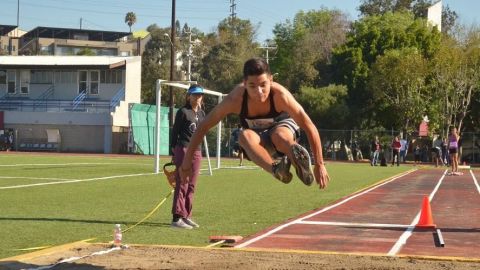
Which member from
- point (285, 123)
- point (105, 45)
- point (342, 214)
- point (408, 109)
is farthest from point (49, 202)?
point (105, 45)

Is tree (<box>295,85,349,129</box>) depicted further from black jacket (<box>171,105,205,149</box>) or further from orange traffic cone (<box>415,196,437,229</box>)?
black jacket (<box>171,105,205,149</box>)

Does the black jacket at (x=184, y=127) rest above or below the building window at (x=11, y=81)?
below

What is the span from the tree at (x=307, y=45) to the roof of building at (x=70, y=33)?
2922 centimetres

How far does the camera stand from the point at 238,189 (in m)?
17.7

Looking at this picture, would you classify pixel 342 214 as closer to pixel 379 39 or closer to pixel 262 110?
pixel 262 110

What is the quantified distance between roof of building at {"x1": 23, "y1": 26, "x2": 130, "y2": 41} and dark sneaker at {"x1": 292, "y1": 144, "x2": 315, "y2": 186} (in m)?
99.7

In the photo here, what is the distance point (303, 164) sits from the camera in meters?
6.55

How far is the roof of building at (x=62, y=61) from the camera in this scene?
5819 cm

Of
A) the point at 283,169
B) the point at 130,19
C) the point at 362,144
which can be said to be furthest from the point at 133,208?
the point at 130,19

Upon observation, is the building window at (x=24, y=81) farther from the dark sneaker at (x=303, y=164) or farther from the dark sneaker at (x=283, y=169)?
the dark sneaker at (x=303, y=164)

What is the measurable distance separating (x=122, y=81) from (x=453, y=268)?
5319 cm

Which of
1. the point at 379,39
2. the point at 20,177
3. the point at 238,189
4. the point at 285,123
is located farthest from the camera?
the point at 379,39

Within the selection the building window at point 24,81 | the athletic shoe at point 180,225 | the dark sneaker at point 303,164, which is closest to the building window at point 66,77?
the building window at point 24,81

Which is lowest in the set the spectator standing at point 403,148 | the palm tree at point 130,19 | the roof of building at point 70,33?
the spectator standing at point 403,148
